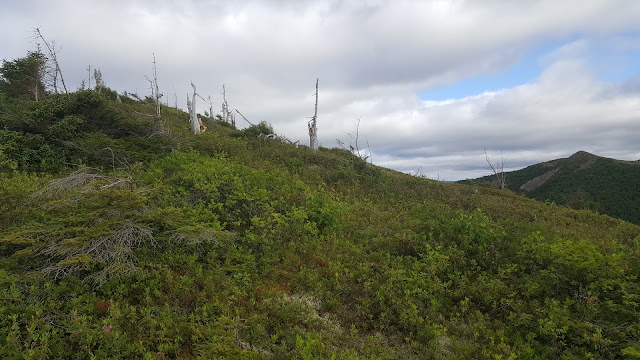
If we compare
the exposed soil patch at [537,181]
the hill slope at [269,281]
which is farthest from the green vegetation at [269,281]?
the exposed soil patch at [537,181]

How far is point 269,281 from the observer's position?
245 inches

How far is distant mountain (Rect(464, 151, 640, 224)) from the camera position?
47750 millimetres

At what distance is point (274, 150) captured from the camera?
60.1 feet

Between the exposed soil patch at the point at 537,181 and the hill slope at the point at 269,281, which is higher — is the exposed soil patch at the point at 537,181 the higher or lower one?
the higher one

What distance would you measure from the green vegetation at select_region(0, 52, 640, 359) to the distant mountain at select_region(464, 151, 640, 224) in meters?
40.9

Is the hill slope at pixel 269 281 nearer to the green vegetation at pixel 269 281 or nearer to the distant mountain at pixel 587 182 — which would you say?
the green vegetation at pixel 269 281

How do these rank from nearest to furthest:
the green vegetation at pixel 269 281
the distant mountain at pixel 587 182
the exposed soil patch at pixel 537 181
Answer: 1. the green vegetation at pixel 269 281
2. the distant mountain at pixel 587 182
3. the exposed soil patch at pixel 537 181

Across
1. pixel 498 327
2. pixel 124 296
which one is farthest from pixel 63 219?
pixel 498 327

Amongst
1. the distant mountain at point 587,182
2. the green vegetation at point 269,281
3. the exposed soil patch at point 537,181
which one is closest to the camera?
the green vegetation at point 269,281

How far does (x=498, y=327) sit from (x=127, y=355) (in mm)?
5969

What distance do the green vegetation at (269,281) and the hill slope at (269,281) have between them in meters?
0.03

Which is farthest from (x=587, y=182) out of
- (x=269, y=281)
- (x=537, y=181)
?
(x=269, y=281)

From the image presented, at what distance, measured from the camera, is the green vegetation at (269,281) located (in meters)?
4.32

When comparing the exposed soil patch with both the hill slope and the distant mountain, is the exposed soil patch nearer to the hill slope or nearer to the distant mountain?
the distant mountain
